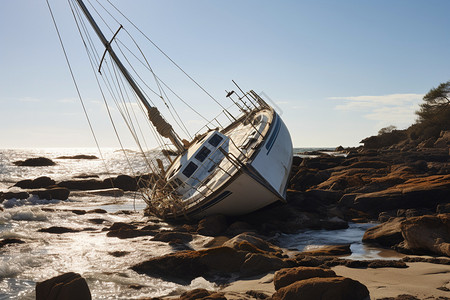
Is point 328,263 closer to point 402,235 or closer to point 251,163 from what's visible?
point 402,235

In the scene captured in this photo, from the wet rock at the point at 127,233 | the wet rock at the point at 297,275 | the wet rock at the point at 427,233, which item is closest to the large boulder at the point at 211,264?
the wet rock at the point at 297,275

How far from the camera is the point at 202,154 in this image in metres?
19.1

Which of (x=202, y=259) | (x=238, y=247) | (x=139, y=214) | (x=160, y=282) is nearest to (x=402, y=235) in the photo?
(x=238, y=247)

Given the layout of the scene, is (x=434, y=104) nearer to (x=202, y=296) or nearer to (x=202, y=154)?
(x=202, y=154)

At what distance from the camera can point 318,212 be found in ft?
56.5

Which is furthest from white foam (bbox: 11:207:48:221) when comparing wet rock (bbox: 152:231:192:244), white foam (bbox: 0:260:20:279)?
white foam (bbox: 0:260:20:279)

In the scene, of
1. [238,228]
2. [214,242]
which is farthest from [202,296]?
[238,228]

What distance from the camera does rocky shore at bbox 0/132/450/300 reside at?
23.2 feet

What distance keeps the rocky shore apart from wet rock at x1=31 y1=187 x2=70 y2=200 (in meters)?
6.32

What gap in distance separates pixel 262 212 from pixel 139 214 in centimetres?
718

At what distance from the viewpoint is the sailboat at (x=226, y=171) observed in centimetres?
1493

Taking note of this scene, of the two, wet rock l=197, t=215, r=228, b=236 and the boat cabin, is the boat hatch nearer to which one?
the boat cabin

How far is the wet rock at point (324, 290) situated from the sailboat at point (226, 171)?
25.7ft

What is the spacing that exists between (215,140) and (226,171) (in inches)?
178
